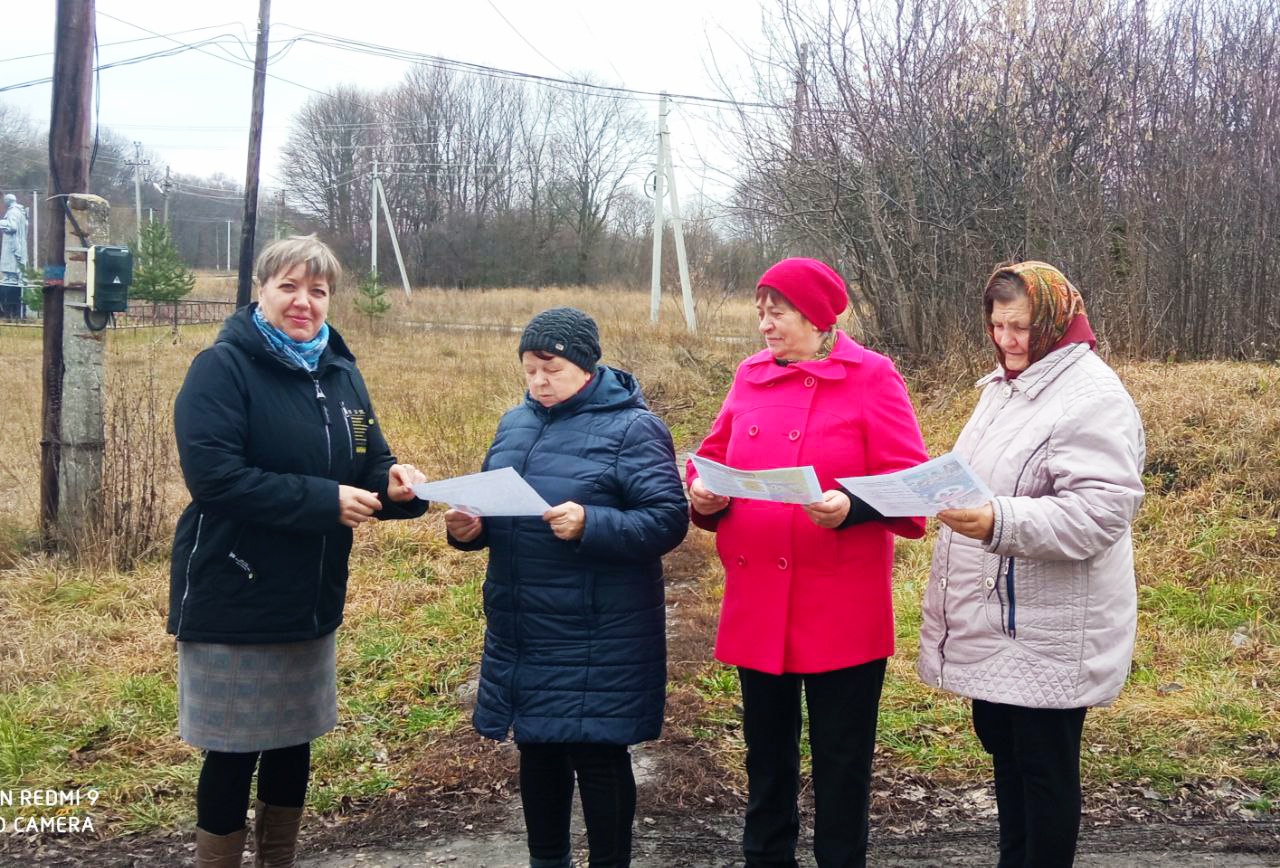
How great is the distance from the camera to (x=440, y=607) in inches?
229

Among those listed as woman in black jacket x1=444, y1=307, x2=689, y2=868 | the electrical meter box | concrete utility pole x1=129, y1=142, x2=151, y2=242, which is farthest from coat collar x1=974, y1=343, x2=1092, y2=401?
concrete utility pole x1=129, y1=142, x2=151, y2=242

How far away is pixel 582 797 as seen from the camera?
2896mm

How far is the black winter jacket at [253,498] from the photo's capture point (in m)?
2.65

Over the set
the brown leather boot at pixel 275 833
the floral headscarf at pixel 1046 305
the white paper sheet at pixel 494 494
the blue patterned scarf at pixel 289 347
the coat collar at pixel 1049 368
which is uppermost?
the floral headscarf at pixel 1046 305

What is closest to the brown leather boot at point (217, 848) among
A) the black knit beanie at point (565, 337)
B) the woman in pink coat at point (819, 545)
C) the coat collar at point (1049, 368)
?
the woman in pink coat at point (819, 545)

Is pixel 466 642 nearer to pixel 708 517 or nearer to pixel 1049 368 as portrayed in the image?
pixel 708 517

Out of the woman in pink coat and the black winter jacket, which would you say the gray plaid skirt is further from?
the woman in pink coat

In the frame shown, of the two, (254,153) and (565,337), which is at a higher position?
(254,153)

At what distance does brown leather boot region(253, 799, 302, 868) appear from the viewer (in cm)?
303

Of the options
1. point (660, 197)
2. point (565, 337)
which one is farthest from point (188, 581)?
point (660, 197)

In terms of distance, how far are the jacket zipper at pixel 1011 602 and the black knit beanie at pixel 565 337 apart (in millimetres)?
1245

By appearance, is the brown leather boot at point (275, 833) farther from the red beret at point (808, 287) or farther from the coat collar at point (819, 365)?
the red beret at point (808, 287)

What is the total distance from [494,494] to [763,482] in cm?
67

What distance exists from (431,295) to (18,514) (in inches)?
1330
